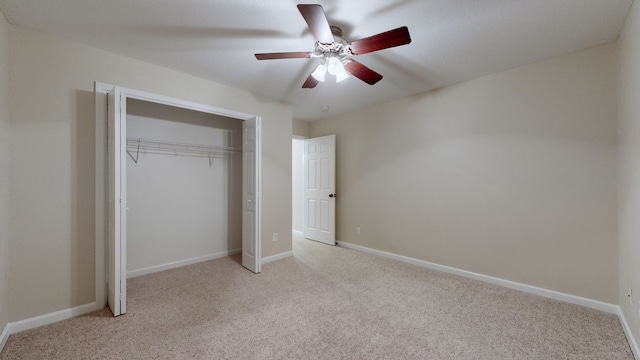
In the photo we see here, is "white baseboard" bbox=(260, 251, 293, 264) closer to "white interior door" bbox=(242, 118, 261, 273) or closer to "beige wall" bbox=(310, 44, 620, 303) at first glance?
"white interior door" bbox=(242, 118, 261, 273)

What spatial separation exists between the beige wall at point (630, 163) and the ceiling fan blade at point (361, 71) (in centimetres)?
176

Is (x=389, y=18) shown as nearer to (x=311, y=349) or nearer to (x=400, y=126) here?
(x=400, y=126)

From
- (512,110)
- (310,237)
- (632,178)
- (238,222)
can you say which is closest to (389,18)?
(512,110)

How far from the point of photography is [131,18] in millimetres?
Answer: 1985

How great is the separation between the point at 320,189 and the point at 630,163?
3.81 meters

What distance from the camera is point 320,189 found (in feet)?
16.2

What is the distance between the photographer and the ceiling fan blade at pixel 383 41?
1.62 metres

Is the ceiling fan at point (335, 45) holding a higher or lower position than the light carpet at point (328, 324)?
higher

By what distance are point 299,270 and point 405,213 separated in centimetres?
174

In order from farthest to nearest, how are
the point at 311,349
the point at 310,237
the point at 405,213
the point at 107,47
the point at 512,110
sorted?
1. the point at 310,237
2. the point at 405,213
3. the point at 512,110
4. the point at 107,47
5. the point at 311,349

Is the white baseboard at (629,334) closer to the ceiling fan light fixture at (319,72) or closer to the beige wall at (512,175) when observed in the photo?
the beige wall at (512,175)

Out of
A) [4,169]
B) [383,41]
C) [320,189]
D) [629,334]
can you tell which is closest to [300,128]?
[320,189]

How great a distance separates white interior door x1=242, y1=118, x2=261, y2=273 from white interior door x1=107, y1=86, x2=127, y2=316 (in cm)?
135

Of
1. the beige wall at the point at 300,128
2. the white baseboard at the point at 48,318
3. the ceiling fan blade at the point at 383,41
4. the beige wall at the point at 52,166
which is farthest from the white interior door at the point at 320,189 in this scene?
the white baseboard at the point at 48,318
